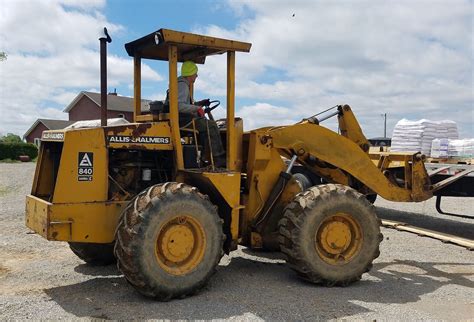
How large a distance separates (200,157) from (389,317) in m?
2.74

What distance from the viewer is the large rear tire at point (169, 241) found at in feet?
16.9

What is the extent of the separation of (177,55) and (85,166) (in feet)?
6.24

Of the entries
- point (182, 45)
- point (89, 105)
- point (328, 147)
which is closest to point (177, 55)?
point (182, 45)

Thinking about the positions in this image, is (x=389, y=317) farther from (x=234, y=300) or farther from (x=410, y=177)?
(x=410, y=177)

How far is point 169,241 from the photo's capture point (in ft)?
17.7

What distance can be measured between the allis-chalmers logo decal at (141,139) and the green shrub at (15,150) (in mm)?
39853

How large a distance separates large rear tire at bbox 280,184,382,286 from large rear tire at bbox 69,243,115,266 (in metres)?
2.30

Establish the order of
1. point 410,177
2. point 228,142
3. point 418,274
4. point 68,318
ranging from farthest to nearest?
1. point 410,177
2. point 418,274
3. point 228,142
4. point 68,318

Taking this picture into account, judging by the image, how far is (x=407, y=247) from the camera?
8516mm

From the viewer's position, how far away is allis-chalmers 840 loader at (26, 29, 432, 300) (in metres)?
5.33

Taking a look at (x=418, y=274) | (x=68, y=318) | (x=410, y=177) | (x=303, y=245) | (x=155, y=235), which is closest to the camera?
(x=68, y=318)

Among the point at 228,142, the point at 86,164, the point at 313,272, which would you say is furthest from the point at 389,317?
the point at 86,164

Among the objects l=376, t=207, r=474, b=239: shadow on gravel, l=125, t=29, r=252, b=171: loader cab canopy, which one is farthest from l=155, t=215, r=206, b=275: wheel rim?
l=376, t=207, r=474, b=239: shadow on gravel

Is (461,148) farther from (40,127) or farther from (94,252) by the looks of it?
(40,127)
